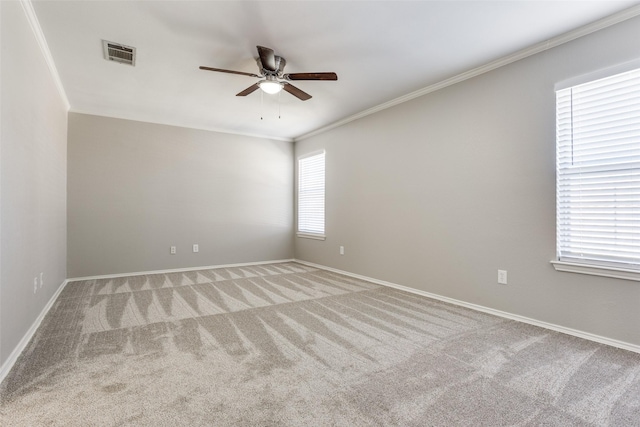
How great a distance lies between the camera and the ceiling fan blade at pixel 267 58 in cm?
270

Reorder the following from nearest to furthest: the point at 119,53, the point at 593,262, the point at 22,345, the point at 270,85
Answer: the point at 22,345
the point at 593,262
the point at 119,53
the point at 270,85

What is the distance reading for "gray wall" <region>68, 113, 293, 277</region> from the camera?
15.5 feet

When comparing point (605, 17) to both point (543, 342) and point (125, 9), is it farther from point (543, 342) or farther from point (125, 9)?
point (125, 9)

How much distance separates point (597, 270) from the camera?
2.49 m

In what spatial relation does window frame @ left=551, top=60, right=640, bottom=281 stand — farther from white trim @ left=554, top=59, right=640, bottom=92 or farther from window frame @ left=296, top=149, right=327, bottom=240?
window frame @ left=296, top=149, right=327, bottom=240

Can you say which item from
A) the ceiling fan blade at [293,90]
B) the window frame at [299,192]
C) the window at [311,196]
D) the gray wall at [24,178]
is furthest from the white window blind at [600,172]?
the gray wall at [24,178]

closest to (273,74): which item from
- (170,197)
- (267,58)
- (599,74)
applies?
(267,58)

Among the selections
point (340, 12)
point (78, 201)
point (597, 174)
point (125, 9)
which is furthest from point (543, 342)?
point (78, 201)

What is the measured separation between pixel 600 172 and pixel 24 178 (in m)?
4.47

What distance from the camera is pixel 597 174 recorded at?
2.53 meters

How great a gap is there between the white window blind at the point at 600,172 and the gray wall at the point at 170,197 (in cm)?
467

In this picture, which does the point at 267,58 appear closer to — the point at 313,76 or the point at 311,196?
the point at 313,76

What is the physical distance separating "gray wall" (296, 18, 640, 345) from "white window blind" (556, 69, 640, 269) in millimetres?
100

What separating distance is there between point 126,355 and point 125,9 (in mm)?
Answer: 2520
